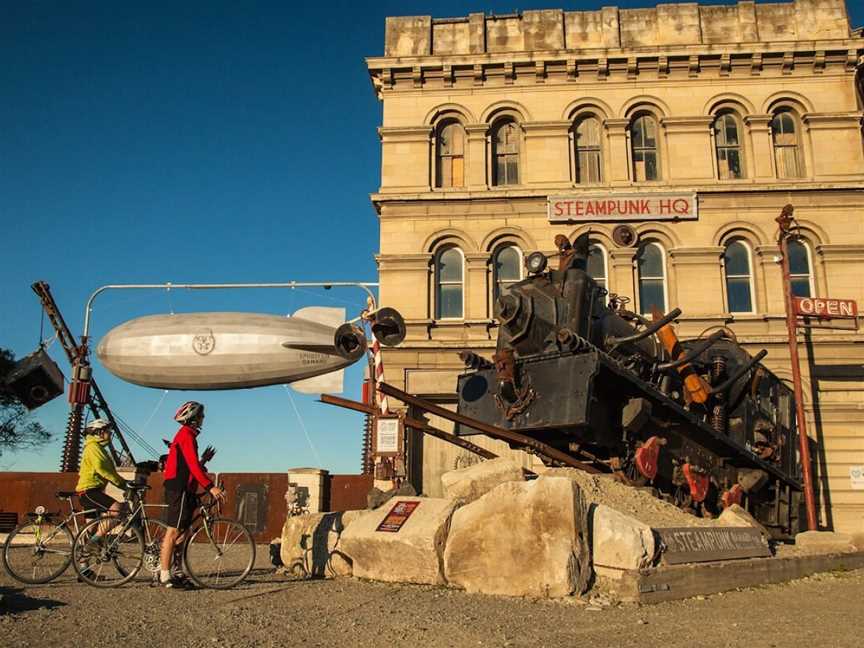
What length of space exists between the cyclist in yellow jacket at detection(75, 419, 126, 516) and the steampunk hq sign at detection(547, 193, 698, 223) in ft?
46.0

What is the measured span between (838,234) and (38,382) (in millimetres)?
24270

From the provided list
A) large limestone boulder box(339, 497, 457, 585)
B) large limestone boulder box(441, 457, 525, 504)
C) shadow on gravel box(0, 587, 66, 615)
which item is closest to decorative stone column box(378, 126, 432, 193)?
large limestone boulder box(441, 457, 525, 504)

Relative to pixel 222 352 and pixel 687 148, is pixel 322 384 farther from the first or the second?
pixel 687 148

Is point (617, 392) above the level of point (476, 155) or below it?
below

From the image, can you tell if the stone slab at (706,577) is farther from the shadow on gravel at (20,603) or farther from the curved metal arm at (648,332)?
the shadow on gravel at (20,603)

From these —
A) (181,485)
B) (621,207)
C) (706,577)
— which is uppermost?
(621,207)

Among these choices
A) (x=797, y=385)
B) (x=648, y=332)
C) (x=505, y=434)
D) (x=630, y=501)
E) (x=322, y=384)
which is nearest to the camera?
(x=630, y=501)

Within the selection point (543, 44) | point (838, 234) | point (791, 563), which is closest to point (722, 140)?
point (838, 234)

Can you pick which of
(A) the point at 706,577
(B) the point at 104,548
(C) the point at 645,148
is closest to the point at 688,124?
(C) the point at 645,148

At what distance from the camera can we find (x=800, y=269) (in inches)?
772

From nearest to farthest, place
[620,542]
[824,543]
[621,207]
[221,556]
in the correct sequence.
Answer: [620,542] → [221,556] → [824,543] → [621,207]

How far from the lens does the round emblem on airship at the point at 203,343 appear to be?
19891 mm

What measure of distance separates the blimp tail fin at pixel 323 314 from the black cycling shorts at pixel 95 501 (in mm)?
14211

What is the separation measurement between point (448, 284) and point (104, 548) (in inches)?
534
